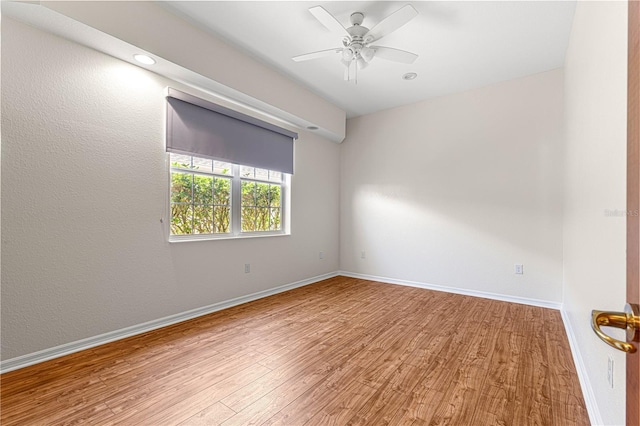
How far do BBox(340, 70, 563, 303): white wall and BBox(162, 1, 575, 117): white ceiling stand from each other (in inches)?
18.6

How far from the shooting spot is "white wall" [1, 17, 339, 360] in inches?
78.6

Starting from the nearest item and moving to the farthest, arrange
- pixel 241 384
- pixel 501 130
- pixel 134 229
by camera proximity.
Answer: pixel 241 384, pixel 134 229, pixel 501 130

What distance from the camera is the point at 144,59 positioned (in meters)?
2.47

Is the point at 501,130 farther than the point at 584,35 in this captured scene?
Yes

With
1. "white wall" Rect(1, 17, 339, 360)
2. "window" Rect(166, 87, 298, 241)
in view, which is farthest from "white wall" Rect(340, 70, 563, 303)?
"white wall" Rect(1, 17, 339, 360)

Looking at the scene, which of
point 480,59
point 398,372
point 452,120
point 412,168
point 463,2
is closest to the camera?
point 398,372

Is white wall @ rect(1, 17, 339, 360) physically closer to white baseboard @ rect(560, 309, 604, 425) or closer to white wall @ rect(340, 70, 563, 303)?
white wall @ rect(340, 70, 563, 303)

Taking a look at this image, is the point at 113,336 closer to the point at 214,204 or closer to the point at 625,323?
the point at 214,204

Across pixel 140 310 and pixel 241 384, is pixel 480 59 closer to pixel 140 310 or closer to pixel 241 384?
pixel 241 384

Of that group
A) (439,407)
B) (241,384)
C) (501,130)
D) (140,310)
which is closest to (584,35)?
(501,130)

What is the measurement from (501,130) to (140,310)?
187 inches

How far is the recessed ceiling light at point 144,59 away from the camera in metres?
2.42

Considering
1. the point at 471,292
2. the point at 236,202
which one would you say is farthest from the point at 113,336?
the point at 471,292

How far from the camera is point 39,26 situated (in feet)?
6.72
